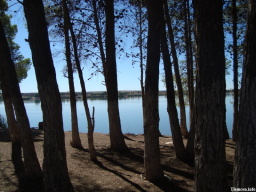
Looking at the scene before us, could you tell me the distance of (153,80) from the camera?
536 centimetres

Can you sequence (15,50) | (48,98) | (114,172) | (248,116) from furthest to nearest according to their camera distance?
(15,50) → (114,172) → (48,98) → (248,116)

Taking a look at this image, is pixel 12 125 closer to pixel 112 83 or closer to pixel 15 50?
pixel 112 83

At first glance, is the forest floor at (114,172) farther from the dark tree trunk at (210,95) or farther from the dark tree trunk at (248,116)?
the dark tree trunk at (248,116)

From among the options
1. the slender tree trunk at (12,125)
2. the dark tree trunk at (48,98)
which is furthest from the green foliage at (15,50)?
the dark tree trunk at (48,98)

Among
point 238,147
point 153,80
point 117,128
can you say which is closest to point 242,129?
point 238,147

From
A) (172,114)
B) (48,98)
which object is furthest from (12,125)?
(172,114)

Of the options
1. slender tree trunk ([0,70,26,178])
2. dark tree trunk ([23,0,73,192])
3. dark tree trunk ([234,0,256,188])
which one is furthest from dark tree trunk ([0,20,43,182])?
dark tree trunk ([234,0,256,188])

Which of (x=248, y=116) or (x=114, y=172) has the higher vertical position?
(x=248, y=116)

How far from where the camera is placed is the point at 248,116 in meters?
2.84

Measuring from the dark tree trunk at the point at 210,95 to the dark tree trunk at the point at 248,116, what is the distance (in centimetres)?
37

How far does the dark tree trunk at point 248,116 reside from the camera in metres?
2.79

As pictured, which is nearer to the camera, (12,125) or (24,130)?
(24,130)

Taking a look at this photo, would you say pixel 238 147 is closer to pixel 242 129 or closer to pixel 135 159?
pixel 242 129

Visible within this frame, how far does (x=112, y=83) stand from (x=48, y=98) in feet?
15.9
